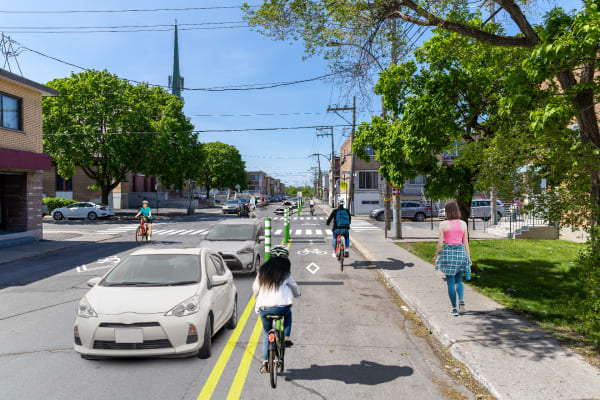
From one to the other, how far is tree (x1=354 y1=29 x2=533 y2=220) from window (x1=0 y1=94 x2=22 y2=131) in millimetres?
16491

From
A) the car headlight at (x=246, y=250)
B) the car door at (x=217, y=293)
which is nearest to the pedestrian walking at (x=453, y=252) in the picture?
the car door at (x=217, y=293)

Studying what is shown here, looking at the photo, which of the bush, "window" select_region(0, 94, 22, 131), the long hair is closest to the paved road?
the long hair

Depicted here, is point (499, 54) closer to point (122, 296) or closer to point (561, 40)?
point (561, 40)

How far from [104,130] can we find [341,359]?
36.0 m

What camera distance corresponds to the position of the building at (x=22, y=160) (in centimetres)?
1753

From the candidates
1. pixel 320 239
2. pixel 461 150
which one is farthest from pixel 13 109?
pixel 461 150

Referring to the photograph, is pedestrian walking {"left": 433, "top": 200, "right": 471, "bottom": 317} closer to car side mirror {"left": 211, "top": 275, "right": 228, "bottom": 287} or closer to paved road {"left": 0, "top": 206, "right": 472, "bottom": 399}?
paved road {"left": 0, "top": 206, "right": 472, "bottom": 399}

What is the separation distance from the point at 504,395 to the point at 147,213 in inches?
650

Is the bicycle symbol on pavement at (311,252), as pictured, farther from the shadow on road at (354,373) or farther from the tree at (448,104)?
the shadow on road at (354,373)

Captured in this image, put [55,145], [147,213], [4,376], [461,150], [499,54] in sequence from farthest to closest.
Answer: [55,145]
[147,213]
[499,54]
[461,150]
[4,376]

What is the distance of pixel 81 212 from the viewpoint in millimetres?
33125

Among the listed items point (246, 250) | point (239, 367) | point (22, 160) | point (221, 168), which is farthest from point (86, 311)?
point (221, 168)

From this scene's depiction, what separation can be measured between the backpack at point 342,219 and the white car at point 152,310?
6.48 meters

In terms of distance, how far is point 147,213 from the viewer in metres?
17.8
